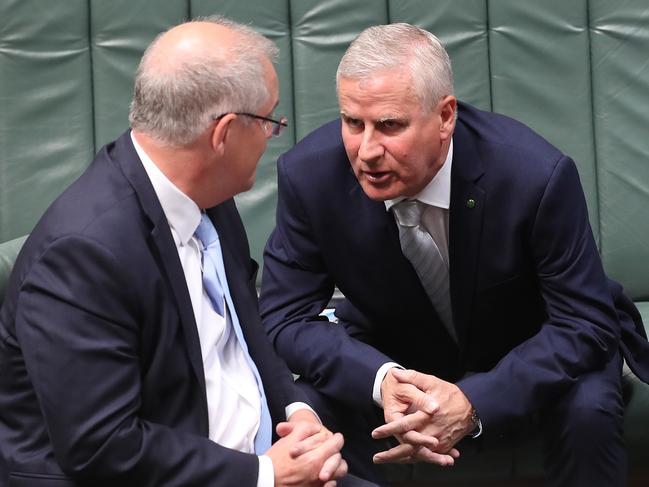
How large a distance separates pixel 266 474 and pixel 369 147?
0.79 m

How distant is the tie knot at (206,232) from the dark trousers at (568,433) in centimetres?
64

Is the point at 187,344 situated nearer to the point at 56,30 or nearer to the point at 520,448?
the point at 520,448

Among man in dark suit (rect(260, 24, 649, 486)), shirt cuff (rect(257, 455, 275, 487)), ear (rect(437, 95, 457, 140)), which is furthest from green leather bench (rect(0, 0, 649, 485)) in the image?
shirt cuff (rect(257, 455, 275, 487))

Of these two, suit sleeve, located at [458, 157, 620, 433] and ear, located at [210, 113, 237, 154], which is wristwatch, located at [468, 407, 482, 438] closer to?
suit sleeve, located at [458, 157, 620, 433]

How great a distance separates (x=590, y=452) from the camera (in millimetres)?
2461

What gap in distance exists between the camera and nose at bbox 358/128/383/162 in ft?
7.95

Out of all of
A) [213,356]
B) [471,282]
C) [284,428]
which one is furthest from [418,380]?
[213,356]

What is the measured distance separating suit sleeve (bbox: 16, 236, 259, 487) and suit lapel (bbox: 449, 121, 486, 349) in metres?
0.96

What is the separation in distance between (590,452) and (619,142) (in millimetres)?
1200

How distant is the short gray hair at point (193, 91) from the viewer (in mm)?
1835

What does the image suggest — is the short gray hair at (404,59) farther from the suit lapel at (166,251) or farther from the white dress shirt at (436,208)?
the suit lapel at (166,251)

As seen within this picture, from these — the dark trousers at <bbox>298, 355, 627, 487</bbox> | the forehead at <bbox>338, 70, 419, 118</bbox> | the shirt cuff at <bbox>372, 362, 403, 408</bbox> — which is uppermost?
the forehead at <bbox>338, 70, 419, 118</bbox>

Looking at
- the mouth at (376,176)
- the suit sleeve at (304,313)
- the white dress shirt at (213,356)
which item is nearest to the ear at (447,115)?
the mouth at (376,176)

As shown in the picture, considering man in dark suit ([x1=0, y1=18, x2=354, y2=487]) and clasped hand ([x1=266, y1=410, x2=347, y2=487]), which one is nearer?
man in dark suit ([x1=0, y1=18, x2=354, y2=487])
